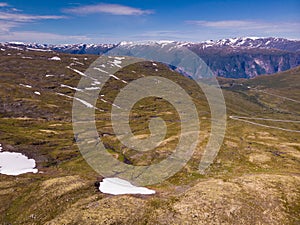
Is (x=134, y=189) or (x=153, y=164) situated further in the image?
(x=153, y=164)

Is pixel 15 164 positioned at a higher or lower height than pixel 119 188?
lower

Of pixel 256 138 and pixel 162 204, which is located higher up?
pixel 162 204

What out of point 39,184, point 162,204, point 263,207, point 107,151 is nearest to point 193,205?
point 162,204

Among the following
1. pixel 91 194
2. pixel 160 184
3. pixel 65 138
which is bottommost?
pixel 65 138

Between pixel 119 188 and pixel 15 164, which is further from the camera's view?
pixel 15 164

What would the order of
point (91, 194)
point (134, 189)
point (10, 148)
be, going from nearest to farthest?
point (91, 194) < point (134, 189) < point (10, 148)

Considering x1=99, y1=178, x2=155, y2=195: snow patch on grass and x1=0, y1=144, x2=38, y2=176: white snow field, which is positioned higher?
x1=99, y1=178, x2=155, y2=195: snow patch on grass

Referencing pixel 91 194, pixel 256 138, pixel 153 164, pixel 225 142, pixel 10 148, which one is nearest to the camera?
pixel 91 194

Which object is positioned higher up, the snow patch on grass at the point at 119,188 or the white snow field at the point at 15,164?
the snow patch on grass at the point at 119,188

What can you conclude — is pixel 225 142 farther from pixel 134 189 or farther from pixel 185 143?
pixel 134 189

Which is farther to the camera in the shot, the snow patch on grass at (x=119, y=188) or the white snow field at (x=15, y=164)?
the white snow field at (x=15, y=164)

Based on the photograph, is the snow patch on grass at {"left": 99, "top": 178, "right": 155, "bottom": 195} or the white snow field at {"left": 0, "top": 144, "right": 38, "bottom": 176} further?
the white snow field at {"left": 0, "top": 144, "right": 38, "bottom": 176}
